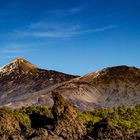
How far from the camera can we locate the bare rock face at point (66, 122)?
43750mm

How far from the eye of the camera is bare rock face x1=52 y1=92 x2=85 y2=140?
4375 centimetres

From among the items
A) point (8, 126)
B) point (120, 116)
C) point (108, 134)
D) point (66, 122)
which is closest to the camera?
point (108, 134)

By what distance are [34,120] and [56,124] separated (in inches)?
164

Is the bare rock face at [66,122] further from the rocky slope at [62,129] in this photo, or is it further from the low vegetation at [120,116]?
the low vegetation at [120,116]

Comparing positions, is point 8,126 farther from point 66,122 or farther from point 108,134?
point 108,134

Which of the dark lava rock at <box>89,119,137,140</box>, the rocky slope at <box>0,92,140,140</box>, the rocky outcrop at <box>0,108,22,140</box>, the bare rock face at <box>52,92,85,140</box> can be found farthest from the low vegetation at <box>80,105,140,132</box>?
the rocky outcrop at <box>0,108,22,140</box>

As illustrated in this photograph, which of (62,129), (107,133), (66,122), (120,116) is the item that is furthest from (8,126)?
(120,116)

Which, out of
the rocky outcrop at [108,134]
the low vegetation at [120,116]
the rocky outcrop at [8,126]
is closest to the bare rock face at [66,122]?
the rocky outcrop at [108,134]

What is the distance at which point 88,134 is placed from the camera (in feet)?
145

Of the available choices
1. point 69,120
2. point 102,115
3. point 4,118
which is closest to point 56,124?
point 69,120

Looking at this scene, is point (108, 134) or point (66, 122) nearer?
point (108, 134)

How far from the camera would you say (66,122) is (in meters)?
44.7

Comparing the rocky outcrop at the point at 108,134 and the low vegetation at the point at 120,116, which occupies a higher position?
the low vegetation at the point at 120,116

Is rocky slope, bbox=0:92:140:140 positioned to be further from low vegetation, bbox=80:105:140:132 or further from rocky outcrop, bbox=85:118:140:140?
low vegetation, bbox=80:105:140:132
